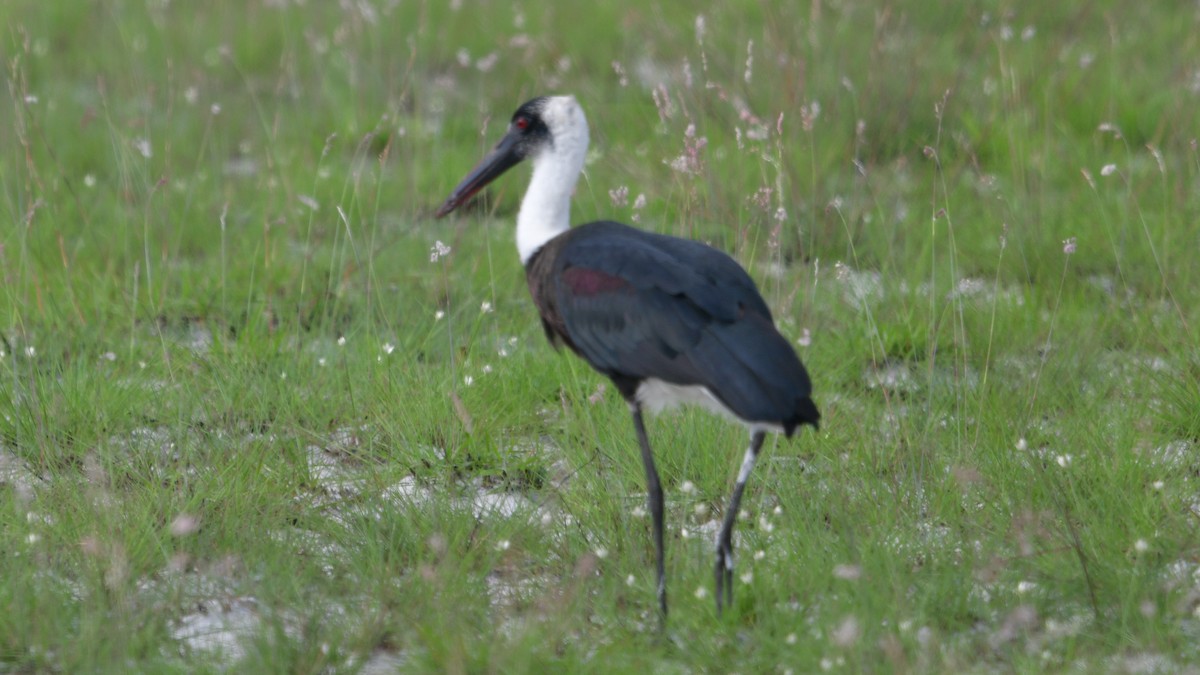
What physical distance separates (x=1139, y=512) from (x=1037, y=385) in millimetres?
516

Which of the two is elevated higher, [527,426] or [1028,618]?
[1028,618]

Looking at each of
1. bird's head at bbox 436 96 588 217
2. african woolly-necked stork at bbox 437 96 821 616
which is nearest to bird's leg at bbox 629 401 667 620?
african woolly-necked stork at bbox 437 96 821 616

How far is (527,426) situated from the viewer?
4.01m

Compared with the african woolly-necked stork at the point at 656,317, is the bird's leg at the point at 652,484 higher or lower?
lower

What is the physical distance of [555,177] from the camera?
11.0 feet

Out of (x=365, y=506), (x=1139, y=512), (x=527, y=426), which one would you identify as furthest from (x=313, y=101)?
(x=1139, y=512)

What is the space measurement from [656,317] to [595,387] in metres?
1.10

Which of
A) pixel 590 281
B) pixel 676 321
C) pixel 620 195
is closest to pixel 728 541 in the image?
pixel 676 321

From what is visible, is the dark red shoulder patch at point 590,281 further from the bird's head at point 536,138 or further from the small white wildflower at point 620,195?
the small white wildflower at point 620,195

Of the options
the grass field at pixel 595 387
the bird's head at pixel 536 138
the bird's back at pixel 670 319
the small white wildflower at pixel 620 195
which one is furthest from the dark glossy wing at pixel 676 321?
the small white wildflower at pixel 620 195

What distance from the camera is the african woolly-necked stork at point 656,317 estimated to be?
9.33 feet

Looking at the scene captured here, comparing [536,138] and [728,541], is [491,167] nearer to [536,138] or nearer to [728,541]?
[536,138]

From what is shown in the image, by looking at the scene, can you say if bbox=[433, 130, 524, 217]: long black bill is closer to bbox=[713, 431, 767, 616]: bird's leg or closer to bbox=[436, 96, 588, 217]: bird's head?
bbox=[436, 96, 588, 217]: bird's head

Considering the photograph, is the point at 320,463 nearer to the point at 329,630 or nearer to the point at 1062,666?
the point at 329,630
